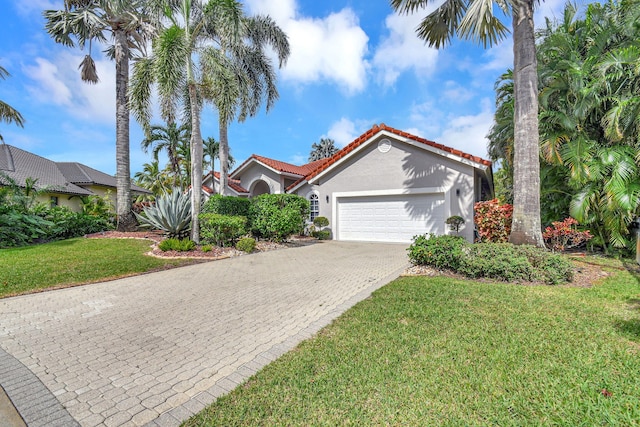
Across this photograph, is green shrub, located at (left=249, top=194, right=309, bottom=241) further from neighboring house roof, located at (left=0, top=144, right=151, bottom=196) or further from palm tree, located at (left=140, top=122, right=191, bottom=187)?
neighboring house roof, located at (left=0, top=144, right=151, bottom=196)

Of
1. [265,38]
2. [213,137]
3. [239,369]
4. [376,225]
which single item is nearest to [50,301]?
[239,369]

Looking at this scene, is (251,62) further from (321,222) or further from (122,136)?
(321,222)

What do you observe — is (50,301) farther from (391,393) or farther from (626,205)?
(626,205)

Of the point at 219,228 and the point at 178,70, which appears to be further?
the point at 219,228

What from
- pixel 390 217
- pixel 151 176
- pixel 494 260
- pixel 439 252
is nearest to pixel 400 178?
pixel 390 217

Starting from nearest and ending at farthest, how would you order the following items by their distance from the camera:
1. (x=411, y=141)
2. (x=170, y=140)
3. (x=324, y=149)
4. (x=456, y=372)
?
(x=456, y=372), (x=411, y=141), (x=170, y=140), (x=324, y=149)

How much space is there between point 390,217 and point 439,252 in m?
6.93

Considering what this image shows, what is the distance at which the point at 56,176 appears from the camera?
24031mm

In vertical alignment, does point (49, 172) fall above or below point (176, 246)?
above

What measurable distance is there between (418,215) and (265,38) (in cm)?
1432

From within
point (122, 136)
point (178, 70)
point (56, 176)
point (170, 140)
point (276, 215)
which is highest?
point (170, 140)

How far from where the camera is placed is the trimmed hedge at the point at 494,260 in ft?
21.7

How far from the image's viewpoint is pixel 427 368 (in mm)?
3086

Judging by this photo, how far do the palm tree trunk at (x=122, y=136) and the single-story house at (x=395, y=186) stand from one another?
32.7ft
